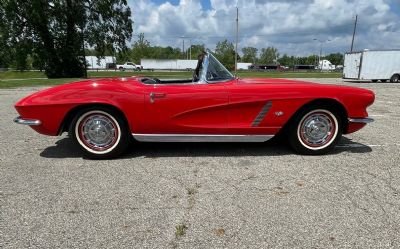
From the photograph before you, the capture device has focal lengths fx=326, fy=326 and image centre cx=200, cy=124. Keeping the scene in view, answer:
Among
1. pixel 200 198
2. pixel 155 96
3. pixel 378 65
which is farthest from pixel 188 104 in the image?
pixel 378 65

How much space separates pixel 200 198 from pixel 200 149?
163 cm

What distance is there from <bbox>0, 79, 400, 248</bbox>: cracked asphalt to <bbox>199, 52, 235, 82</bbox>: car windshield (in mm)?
1000

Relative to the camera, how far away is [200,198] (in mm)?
3000

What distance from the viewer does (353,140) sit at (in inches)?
203

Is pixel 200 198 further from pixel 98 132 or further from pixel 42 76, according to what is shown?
pixel 42 76

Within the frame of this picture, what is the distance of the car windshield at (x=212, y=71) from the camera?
166 inches

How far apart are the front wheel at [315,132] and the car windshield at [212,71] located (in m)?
1.08

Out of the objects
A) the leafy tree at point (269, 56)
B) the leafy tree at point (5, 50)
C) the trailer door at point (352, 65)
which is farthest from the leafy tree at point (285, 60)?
the leafy tree at point (5, 50)

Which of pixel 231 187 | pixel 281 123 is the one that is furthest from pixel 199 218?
pixel 281 123

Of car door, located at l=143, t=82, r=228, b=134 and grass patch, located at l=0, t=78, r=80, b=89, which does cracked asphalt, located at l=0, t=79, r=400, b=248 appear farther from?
grass patch, located at l=0, t=78, r=80, b=89

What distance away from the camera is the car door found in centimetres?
394

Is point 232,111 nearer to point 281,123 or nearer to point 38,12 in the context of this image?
point 281,123

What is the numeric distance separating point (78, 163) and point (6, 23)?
1027 inches

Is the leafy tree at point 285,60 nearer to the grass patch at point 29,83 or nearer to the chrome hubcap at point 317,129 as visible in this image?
the grass patch at point 29,83
